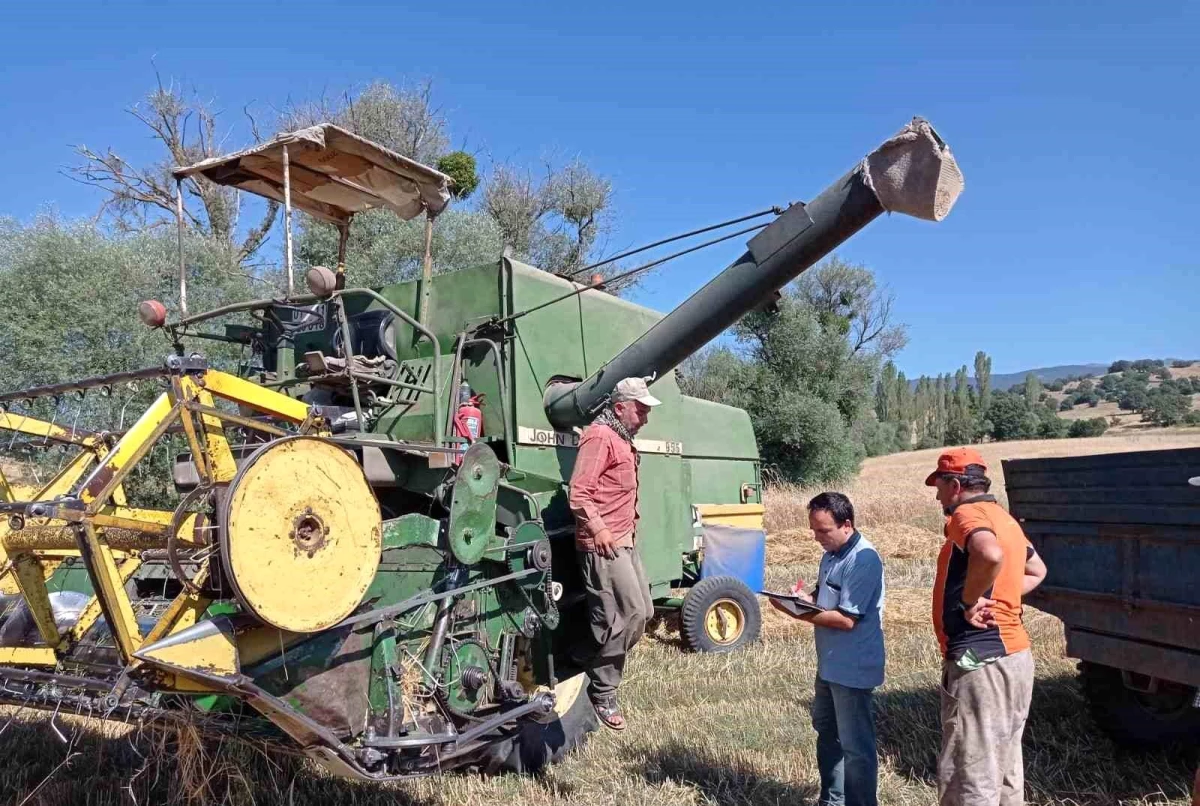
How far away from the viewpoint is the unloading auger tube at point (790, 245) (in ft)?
13.9

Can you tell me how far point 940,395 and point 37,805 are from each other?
61141mm

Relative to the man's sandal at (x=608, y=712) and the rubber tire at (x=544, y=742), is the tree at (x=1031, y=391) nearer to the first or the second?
the rubber tire at (x=544, y=742)

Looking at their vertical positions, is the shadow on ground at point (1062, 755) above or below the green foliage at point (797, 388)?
below

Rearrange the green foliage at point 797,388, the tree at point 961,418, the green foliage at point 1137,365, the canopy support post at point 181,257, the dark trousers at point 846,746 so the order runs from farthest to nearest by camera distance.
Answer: the green foliage at point 1137,365 → the tree at point 961,418 → the green foliage at point 797,388 → the canopy support post at point 181,257 → the dark trousers at point 846,746

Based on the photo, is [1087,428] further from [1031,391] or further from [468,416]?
[468,416]

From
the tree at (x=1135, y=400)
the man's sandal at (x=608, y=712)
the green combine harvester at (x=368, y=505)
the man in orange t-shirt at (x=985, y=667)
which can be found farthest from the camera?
the tree at (x=1135, y=400)

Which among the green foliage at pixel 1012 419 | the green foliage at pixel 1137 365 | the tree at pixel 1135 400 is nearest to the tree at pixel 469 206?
the green foliage at pixel 1012 419

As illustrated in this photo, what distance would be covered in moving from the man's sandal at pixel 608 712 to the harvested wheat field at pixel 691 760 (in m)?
0.27

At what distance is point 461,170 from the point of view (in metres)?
22.1

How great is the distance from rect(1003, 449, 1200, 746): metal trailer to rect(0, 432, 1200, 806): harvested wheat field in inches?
12.6

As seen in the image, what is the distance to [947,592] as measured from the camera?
11.8 ft

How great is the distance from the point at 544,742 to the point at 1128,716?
10.4 feet

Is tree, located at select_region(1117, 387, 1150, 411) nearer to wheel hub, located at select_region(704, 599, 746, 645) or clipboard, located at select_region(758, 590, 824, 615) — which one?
wheel hub, located at select_region(704, 599, 746, 645)

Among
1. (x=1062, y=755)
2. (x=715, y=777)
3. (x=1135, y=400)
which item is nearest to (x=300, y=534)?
(x=715, y=777)
